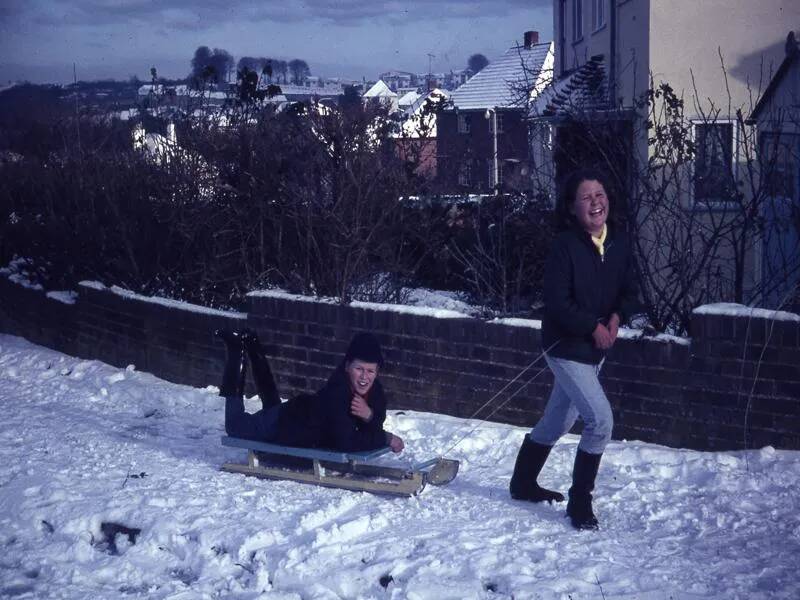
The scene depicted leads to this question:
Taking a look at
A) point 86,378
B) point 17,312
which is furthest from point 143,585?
point 17,312

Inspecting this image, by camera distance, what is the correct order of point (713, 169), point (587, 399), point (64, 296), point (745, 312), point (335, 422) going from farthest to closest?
point (64, 296), point (713, 169), point (745, 312), point (335, 422), point (587, 399)

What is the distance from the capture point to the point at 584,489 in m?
5.30

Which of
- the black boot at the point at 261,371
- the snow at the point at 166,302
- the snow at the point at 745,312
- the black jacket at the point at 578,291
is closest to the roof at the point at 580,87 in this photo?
the snow at the point at 166,302

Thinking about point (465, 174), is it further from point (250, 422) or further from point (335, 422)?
point (335, 422)

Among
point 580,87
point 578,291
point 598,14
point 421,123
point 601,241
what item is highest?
point 598,14

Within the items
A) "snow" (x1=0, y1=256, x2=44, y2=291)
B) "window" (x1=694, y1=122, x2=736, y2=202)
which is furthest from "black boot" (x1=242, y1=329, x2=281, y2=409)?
"snow" (x1=0, y1=256, x2=44, y2=291)

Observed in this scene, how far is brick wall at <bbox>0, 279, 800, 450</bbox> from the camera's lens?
628 centimetres

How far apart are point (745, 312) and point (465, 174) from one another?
5564 millimetres

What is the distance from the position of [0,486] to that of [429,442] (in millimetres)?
2905

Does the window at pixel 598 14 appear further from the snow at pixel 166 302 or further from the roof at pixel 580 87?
the snow at pixel 166 302

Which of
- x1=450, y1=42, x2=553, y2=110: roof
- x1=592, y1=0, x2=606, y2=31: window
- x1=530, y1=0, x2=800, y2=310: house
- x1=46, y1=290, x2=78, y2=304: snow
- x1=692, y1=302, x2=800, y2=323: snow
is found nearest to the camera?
x1=692, y1=302, x2=800, y2=323: snow

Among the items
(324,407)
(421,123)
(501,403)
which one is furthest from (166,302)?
(324,407)

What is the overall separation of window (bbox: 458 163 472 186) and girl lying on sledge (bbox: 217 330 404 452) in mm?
4989

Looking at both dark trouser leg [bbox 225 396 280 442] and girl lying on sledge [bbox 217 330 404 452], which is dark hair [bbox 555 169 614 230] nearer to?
girl lying on sledge [bbox 217 330 404 452]
